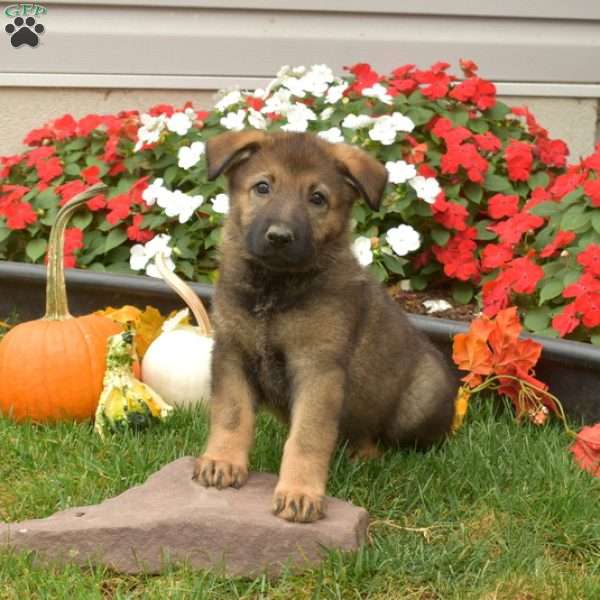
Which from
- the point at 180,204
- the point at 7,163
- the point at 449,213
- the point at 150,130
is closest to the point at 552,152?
the point at 449,213

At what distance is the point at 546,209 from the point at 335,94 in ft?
4.61

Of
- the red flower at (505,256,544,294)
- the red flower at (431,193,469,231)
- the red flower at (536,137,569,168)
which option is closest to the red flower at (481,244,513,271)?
→ the red flower at (505,256,544,294)

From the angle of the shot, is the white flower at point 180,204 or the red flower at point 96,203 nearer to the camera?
the white flower at point 180,204

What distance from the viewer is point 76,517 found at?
3609mm

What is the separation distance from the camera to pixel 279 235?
3717 millimetres

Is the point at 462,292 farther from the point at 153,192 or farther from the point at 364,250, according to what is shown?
the point at 153,192

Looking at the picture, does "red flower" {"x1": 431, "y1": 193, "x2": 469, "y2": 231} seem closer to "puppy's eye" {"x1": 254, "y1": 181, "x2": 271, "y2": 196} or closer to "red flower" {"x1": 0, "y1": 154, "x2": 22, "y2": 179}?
"puppy's eye" {"x1": 254, "y1": 181, "x2": 271, "y2": 196}

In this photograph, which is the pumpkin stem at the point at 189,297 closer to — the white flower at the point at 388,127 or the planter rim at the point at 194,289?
the planter rim at the point at 194,289

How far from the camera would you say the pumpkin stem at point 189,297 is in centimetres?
514

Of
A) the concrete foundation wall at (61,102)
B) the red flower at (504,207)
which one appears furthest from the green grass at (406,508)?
the concrete foundation wall at (61,102)

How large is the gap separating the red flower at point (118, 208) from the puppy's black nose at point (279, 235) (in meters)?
2.56

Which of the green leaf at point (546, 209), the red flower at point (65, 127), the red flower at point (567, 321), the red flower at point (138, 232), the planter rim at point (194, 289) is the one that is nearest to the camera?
the planter rim at point (194, 289)

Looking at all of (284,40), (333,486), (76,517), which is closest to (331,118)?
(284,40)

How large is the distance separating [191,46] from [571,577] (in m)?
5.03
